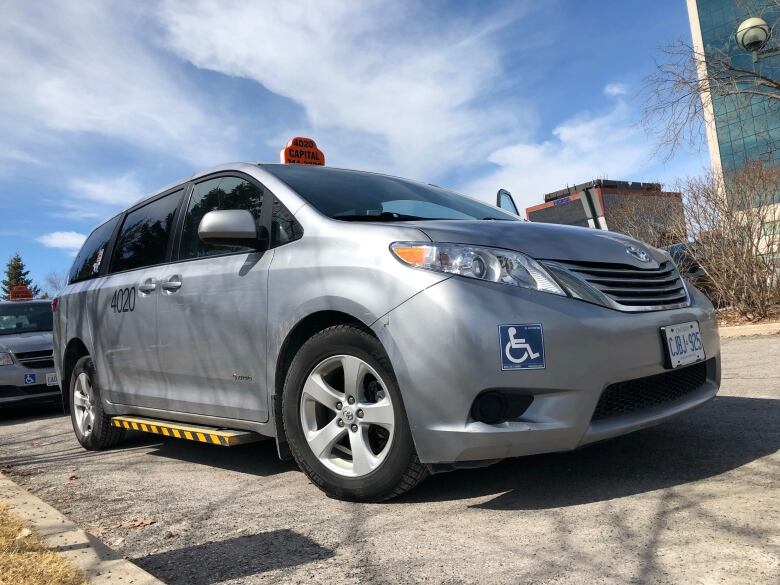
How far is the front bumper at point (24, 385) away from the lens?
7.77 meters

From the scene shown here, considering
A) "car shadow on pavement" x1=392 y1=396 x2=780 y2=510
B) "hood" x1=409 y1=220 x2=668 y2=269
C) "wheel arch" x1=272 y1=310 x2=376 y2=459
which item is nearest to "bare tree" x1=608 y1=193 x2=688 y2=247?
"car shadow on pavement" x1=392 y1=396 x2=780 y2=510

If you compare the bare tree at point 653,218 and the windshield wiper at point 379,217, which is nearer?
the windshield wiper at point 379,217

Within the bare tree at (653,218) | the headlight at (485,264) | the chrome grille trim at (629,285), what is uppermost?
the bare tree at (653,218)

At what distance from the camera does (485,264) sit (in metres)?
2.61

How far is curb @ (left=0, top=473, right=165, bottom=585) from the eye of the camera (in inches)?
82.6

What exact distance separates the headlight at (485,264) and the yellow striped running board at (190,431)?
1.41m

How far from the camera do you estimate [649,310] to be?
2.82 meters

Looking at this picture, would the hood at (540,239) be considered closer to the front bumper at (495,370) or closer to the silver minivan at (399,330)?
the silver minivan at (399,330)

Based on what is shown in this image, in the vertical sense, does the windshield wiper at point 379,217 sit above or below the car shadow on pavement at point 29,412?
above

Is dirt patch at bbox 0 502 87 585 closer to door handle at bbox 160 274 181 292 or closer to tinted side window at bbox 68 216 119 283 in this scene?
door handle at bbox 160 274 181 292

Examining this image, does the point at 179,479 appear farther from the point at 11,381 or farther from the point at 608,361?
the point at 11,381

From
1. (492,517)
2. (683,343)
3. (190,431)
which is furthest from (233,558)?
(683,343)

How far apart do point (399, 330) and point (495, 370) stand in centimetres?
42

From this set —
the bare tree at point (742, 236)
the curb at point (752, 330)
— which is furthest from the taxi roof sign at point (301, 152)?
the bare tree at point (742, 236)
